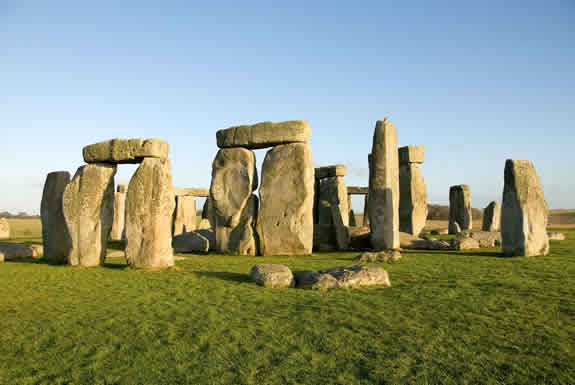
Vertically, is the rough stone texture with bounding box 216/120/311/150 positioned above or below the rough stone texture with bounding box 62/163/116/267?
above

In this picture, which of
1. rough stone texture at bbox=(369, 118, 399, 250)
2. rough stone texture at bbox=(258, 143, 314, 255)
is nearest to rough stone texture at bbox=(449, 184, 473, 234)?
rough stone texture at bbox=(369, 118, 399, 250)

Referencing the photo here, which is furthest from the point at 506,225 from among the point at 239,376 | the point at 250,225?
the point at 239,376

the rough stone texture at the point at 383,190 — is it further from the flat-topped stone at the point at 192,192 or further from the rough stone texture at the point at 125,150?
the flat-topped stone at the point at 192,192

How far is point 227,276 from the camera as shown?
7.09 m

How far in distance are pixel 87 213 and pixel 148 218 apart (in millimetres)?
1524

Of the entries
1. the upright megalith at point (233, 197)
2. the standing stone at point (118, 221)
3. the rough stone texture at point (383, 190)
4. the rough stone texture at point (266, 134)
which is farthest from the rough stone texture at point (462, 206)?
the standing stone at point (118, 221)

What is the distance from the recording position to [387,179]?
1112 centimetres

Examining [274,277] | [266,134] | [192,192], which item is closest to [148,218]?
[274,277]

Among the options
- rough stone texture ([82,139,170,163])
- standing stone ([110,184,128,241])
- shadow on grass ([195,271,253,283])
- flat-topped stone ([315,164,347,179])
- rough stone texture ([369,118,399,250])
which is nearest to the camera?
shadow on grass ([195,271,253,283])

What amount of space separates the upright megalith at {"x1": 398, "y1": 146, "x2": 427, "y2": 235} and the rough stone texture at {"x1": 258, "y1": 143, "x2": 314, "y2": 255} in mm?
5626

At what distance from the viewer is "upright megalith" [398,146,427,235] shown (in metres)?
15.2

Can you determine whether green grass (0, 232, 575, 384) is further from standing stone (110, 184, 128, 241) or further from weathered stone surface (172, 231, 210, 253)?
standing stone (110, 184, 128, 241)

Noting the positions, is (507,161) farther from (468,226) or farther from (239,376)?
(468,226)

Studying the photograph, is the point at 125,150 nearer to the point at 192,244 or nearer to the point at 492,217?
the point at 192,244
